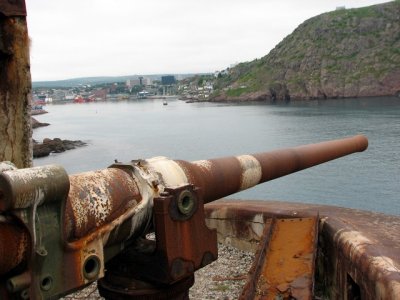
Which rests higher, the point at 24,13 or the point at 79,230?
the point at 24,13

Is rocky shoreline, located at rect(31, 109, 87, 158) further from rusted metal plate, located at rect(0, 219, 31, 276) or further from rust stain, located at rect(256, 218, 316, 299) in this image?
rusted metal plate, located at rect(0, 219, 31, 276)

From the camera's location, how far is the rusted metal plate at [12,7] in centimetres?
451

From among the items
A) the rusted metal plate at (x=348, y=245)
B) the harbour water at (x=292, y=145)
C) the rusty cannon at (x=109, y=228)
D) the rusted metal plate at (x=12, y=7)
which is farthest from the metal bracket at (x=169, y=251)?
the harbour water at (x=292, y=145)

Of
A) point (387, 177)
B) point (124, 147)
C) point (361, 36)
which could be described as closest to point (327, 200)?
point (387, 177)

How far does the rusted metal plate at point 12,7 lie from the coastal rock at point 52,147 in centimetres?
4294

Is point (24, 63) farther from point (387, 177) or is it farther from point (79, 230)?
point (387, 177)

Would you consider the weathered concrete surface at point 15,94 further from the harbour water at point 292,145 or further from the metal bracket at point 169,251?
the harbour water at point 292,145

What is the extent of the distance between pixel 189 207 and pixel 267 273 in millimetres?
2060

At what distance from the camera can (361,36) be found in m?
111

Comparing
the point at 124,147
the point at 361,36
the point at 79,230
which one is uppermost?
the point at 361,36

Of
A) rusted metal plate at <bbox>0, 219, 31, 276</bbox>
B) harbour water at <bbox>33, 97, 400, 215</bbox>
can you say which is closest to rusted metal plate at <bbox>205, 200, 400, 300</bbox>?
rusted metal plate at <bbox>0, 219, 31, 276</bbox>

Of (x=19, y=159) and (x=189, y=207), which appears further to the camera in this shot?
(x=19, y=159)

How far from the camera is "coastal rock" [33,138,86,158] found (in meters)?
46.6

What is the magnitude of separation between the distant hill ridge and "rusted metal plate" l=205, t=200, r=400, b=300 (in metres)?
92.0
